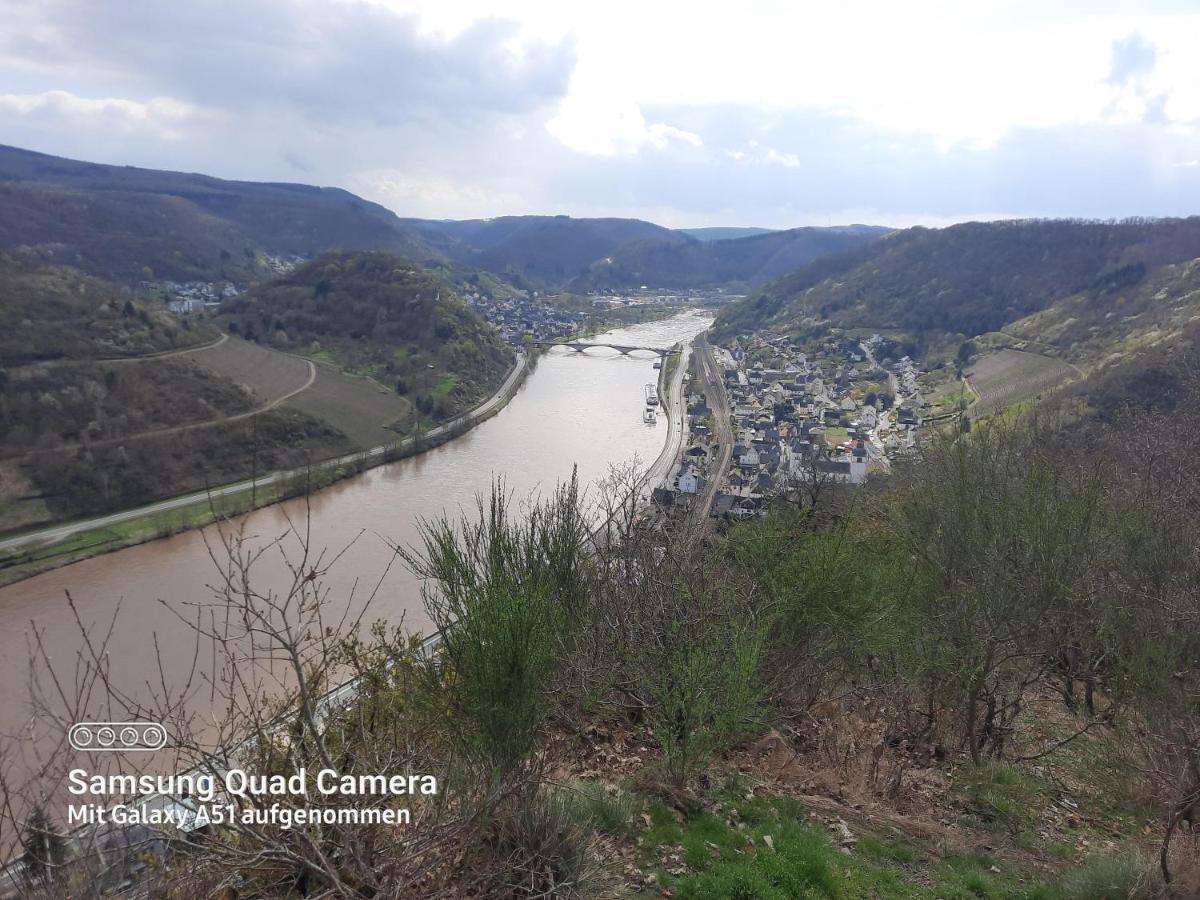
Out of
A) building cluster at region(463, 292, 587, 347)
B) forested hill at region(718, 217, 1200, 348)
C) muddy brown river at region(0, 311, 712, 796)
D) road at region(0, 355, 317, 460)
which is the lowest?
muddy brown river at region(0, 311, 712, 796)

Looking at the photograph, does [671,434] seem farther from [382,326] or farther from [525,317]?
[525,317]

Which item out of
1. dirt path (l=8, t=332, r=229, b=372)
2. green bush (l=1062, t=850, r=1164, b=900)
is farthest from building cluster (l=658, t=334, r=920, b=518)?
dirt path (l=8, t=332, r=229, b=372)

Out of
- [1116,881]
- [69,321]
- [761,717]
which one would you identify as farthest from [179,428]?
[1116,881]

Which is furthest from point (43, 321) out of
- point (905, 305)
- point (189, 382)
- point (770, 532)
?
point (905, 305)

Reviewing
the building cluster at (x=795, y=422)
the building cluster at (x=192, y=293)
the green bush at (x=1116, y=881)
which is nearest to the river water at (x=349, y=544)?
the building cluster at (x=795, y=422)

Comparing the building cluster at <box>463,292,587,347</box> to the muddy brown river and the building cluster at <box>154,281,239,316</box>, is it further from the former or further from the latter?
the building cluster at <box>154,281,239,316</box>
